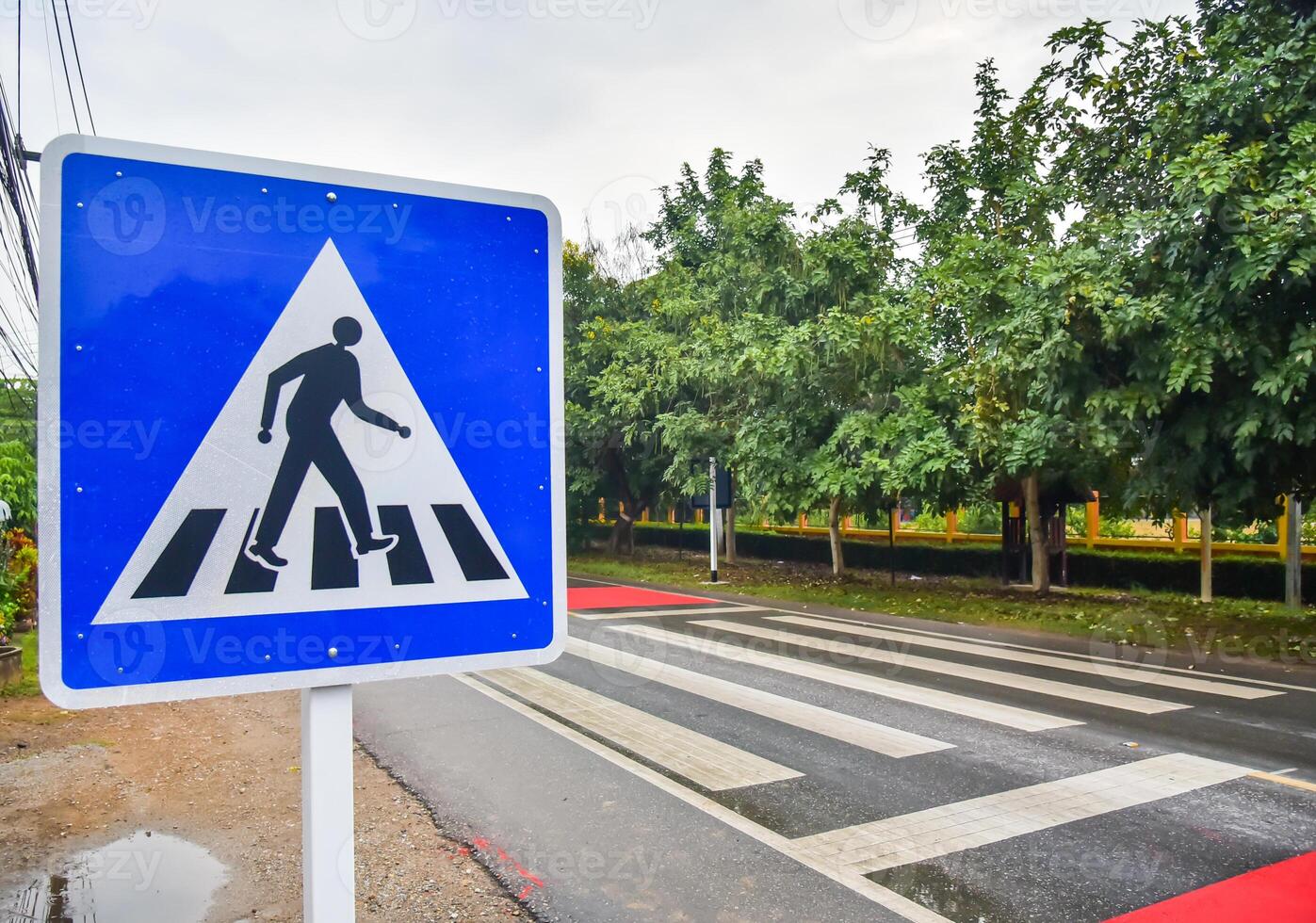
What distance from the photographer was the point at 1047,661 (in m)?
10.6

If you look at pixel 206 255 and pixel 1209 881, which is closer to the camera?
pixel 206 255

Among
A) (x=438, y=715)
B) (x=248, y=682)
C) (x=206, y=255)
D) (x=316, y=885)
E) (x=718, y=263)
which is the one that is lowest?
(x=438, y=715)

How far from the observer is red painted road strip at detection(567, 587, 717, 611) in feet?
53.9

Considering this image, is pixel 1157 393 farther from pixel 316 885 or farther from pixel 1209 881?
pixel 316 885

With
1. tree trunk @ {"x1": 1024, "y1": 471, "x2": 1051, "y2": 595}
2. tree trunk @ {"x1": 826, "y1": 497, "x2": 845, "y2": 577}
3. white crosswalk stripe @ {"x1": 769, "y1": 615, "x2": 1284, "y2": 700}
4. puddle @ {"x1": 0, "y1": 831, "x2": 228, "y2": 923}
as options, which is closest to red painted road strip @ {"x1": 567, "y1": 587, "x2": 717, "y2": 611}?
white crosswalk stripe @ {"x1": 769, "y1": 615, "x2": 1284, "y2": 700}

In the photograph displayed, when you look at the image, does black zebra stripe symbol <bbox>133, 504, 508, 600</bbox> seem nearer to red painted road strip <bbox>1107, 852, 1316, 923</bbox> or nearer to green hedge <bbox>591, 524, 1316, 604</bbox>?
red painted road strip <bbox>1107, 852, 1316, 923</bbox>

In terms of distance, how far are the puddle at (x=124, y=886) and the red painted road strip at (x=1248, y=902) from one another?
13.6 ft

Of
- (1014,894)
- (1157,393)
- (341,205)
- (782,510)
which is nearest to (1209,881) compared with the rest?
(1014,894)

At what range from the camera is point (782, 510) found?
1764 cm

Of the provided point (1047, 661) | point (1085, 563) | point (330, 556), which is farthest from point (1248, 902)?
point (1085, 563)

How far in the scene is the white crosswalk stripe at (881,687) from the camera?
25.0 ft

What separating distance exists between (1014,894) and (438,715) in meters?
5.19

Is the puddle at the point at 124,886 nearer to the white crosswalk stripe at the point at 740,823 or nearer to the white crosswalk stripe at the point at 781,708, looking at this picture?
the white crosswalk stripe at the point at 740,823

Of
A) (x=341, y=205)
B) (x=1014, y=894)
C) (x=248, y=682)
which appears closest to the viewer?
(x=248, y=682)
